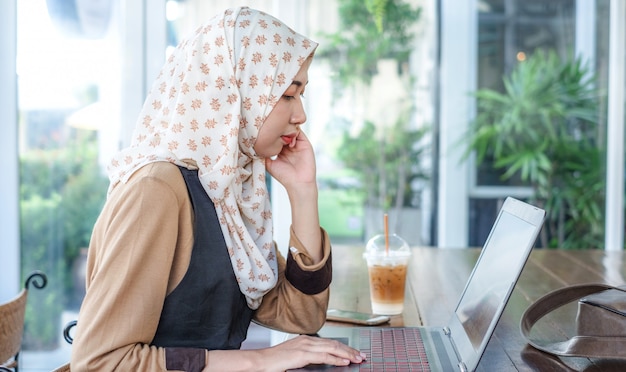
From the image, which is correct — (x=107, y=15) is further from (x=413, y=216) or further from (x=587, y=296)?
(x=587, y=296)

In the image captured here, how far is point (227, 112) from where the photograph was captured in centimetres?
133

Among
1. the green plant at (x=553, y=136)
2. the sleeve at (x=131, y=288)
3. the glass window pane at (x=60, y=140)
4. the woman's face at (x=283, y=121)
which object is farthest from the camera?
the green plant at (x=553, y=136)

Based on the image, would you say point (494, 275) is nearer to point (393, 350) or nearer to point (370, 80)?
point (393, 350)

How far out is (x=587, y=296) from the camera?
A: 50.7 inches

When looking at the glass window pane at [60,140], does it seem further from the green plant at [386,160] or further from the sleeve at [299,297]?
the sleeve at [299,297]

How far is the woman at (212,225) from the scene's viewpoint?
43.6 inches

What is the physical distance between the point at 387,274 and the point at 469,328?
0.43 metres

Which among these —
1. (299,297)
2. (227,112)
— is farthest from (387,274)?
(227,112)

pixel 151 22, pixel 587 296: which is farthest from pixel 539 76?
pixel 587 296

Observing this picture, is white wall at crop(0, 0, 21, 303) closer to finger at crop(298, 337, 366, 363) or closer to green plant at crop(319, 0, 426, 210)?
green plant at crop(319, 0, 426, 210)

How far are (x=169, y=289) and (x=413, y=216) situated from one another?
3496 mm

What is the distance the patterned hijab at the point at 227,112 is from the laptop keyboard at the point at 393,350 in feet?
0.69

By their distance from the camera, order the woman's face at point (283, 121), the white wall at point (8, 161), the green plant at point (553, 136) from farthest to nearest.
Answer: the green plant at point (553, 136) → the white wall at point (8, 161) → the woman's face at point (283, 121)

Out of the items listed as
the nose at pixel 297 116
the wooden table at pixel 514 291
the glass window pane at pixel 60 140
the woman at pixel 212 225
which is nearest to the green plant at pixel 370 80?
the glass window pane at pixel 60 140
